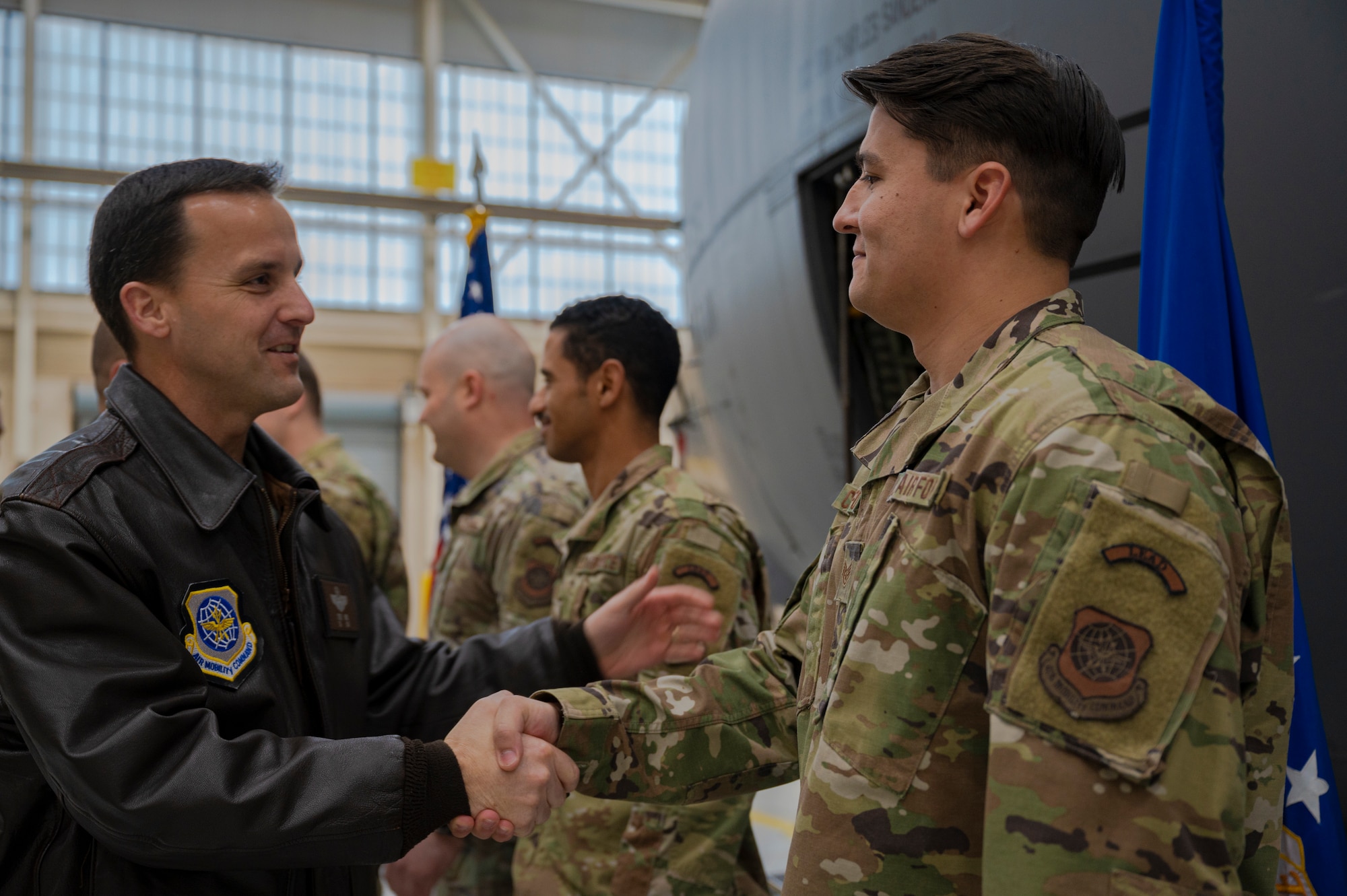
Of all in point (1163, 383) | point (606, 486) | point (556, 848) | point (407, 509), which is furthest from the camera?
point (407, 509)

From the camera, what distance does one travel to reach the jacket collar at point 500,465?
12.5 feet

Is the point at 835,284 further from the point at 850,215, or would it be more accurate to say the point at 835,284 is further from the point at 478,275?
the point at 478,275

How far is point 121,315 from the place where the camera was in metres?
1.95

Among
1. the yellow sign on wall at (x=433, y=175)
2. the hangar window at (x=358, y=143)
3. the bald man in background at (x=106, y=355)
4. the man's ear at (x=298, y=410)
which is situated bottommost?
the man's ear at (x=298, y=410)

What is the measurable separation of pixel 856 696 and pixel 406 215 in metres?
13.7

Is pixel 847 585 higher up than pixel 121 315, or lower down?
lower down

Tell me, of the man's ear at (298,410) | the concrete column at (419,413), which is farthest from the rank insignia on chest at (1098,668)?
the concrete column at (419,413)

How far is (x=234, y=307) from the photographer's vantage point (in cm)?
196

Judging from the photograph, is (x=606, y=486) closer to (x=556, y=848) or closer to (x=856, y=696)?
(x=556, y=848)

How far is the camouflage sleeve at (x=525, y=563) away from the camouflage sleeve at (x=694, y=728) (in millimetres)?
1453

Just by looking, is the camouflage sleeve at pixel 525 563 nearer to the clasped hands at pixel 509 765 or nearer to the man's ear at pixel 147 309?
the clasped hands at pixel 509 765

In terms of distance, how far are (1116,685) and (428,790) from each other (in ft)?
3.40

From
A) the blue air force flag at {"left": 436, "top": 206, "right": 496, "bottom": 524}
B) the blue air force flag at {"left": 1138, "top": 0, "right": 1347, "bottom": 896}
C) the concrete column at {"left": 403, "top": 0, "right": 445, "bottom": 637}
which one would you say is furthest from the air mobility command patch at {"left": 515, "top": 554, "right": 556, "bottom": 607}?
the concrete column at {"left": 403, "top": 0, "right": 445, "bottom": 637}

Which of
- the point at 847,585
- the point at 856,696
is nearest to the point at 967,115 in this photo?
the point at 847,585
